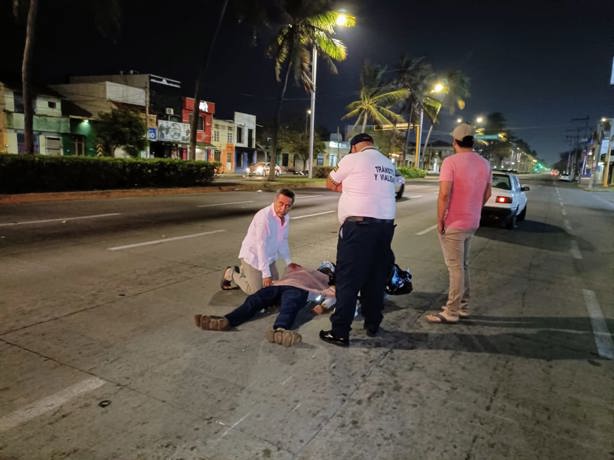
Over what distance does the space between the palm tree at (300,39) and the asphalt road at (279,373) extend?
898 inches

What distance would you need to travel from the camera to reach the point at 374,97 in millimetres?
40438

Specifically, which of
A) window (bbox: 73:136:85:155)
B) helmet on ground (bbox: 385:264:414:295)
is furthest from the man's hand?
window (bbox: 73:136:85:155)

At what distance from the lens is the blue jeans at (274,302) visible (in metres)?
4.16

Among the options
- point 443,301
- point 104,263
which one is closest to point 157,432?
point 443,301

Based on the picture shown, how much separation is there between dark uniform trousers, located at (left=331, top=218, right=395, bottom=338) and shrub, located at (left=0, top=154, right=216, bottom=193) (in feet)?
47.0

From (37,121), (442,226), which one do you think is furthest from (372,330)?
(37,121)

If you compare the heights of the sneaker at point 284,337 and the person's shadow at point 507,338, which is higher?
the sneaker at point 284,337

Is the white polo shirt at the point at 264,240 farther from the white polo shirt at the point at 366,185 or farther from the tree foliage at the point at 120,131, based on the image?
the tree foliage at the point at 120,131

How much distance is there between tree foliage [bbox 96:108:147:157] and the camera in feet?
114

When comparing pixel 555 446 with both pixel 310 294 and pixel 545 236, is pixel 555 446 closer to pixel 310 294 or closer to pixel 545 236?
pixel 310 294

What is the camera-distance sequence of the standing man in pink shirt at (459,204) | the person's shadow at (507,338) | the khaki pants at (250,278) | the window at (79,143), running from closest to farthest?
1. the person's shadow at (507,338)
2. the standing man in pink shirt at (459,204)
3. the khaki pants at (250,278)
4. the window at (79,143)

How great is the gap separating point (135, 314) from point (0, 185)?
12753 millimetres

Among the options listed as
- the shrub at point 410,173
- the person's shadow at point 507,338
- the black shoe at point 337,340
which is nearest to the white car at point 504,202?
the person's shadow at point 507,338

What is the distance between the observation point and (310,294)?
4.74m
